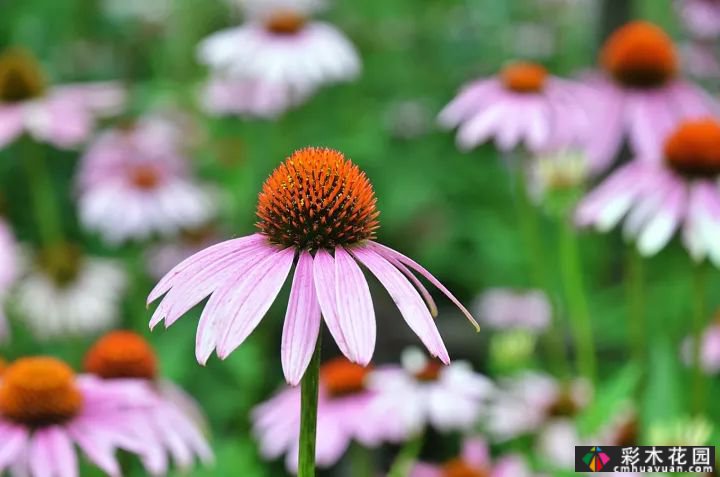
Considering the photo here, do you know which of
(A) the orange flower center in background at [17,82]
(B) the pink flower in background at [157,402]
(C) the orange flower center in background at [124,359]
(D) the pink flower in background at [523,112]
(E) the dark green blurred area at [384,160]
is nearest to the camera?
(B) the pink flower in background at [157,402]

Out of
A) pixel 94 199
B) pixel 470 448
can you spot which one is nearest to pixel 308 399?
pixel 470 448

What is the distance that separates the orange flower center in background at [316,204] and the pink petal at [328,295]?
0.10 ft

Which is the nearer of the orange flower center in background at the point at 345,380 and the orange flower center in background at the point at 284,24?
the orange flower center in background at the point at 345,380

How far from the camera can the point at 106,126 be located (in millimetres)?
2467

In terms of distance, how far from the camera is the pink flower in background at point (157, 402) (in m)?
0.96

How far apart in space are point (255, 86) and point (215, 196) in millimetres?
279

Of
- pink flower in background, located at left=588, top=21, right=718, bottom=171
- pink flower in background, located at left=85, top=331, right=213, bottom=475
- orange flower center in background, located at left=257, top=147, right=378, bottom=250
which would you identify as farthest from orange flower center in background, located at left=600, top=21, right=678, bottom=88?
orange flower center in background, located at left=257, top=147, right=378, bottom=250

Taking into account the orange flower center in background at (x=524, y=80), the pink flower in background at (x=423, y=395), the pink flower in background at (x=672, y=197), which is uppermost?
the orange flower center in background at (x=524, y=80)

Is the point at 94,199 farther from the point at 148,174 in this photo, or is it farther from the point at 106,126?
the point at 106,126

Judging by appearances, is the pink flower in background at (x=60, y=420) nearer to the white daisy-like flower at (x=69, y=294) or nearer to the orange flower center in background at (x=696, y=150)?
the orange flower center in background at (x=696, y=150)

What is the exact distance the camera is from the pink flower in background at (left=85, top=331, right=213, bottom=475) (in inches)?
37.9

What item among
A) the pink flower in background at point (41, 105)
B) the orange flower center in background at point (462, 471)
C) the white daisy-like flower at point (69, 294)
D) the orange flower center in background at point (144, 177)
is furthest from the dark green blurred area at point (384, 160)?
the orange flower center in background at point (462, 471)

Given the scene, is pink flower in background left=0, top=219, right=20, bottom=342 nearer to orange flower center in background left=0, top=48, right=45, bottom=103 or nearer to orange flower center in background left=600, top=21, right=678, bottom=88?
orange flower center in background left=0, top=48, right=45, bottom=103

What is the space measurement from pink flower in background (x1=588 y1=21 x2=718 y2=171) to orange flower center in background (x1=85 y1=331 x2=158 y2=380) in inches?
26.7
